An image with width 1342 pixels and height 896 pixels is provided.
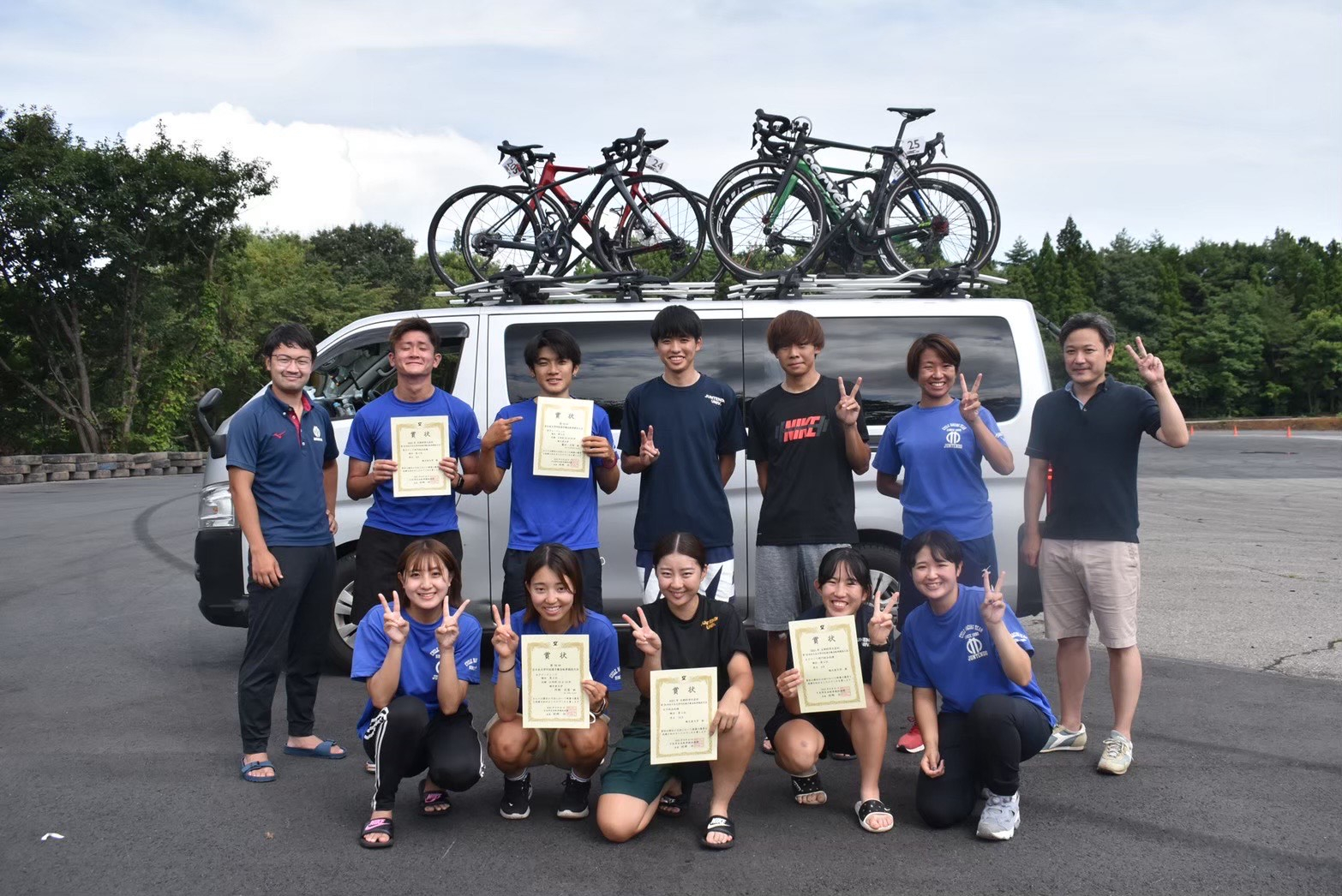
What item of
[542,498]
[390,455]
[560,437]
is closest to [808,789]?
[542,498]

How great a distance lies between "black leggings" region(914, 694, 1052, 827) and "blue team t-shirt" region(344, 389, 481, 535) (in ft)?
7.53

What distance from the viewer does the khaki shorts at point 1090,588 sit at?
462 cm

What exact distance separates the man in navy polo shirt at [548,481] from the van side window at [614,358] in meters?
1.15

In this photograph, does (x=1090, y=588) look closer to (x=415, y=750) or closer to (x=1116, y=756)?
(x=1116, y=756)

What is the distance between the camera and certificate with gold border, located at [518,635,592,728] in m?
3.90

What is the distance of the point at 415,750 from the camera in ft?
13.1

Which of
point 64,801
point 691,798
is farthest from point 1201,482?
point 64,801

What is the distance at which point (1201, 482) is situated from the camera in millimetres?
20047

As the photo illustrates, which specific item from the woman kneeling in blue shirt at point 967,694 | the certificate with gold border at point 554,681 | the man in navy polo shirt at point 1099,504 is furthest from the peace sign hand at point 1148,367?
the certificate with gold border at point 554,681

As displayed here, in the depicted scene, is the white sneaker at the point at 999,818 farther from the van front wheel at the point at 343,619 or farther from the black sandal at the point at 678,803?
the van front wheel at the point at 343,619

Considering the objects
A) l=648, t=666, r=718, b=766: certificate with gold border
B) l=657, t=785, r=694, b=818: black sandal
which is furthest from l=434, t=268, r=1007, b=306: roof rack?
l=657, t=785, r=694, b=818: black sandal

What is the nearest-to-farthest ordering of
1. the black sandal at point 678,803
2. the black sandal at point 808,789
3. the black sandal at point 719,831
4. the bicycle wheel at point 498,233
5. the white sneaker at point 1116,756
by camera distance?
the black sandal at point 719,831 < the black sandal at point 678,803 < the black sandal at point 808,789 < the white sneaker at point 1116,756 < the bicycle wheel at point 498,233

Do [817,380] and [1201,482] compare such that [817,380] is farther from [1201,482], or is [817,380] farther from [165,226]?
[165,226]

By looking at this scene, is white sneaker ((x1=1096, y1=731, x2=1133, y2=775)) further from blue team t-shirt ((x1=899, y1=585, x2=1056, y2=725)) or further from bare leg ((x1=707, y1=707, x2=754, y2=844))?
bare leg ((x1=707, y1=707, x2=754, y2=844))
